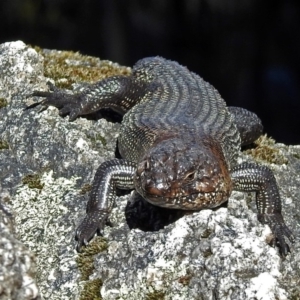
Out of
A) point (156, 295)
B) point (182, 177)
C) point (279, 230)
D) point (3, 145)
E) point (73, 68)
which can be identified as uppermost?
point (73, 68)

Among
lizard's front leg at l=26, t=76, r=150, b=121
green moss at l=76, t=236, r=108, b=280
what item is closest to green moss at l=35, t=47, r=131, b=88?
lizard's front leg at l=26, t=76, r=150, b=121

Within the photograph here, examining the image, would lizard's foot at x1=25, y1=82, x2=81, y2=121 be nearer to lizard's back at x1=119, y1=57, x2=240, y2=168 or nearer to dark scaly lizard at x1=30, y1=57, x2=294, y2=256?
dark scaly lizard at x1=30, y1=57, x2=294, y2=256

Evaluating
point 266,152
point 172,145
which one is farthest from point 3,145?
point 266,152

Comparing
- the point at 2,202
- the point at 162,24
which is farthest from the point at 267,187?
the point at 162,24

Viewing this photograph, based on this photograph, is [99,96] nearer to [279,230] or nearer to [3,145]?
[3,145]

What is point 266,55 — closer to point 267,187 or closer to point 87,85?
point 87,85

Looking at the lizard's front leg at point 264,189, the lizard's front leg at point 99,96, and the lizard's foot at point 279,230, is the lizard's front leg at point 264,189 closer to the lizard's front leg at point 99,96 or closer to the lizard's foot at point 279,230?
the lizard's foot at point 279,230

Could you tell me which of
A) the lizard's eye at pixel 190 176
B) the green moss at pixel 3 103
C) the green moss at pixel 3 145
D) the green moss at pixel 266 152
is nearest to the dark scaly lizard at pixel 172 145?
the lizard's eye at pixel 190 176
